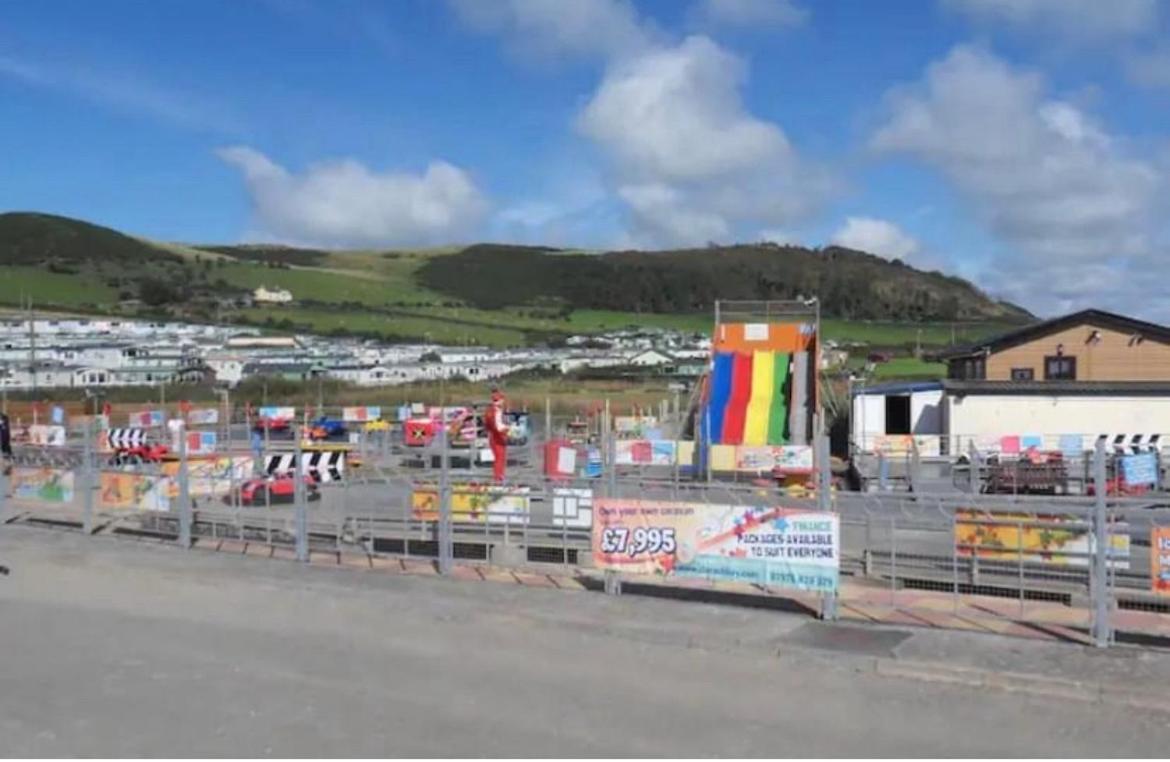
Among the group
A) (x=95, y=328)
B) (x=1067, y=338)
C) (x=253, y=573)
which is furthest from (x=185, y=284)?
(x=253, y=573)

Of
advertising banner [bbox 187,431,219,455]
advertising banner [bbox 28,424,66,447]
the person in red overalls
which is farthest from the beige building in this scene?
advertising banner [bbox 28,424,66,447]

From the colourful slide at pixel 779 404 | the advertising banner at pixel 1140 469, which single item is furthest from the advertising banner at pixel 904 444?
the advertising banner at pixel 1140 469

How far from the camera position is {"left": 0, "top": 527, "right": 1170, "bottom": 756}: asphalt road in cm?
771

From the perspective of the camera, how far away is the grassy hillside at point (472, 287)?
116 m

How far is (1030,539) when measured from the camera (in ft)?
38.0

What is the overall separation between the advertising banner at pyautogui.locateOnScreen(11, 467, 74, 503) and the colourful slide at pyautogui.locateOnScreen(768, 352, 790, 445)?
67.8 ft

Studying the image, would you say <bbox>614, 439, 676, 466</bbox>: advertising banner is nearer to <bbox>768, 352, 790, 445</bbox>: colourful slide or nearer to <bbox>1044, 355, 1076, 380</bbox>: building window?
<bbox>768, 352, 790, 445</bbox>: colourful slide

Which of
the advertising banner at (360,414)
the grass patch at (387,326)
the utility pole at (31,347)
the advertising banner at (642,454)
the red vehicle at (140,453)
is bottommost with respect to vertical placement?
the red vehicle at (140,453)

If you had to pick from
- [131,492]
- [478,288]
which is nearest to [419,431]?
[131,492]

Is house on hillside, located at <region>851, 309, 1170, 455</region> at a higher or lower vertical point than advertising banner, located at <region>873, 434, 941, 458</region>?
higher

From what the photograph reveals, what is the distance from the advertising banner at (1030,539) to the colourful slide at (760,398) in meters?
23.1

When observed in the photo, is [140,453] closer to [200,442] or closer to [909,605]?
[200,442]

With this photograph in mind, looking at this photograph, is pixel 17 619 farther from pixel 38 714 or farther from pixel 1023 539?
pixel 1023 539

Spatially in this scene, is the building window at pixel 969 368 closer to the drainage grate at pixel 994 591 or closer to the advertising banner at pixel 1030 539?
the drainage grate at pixel 994 591
